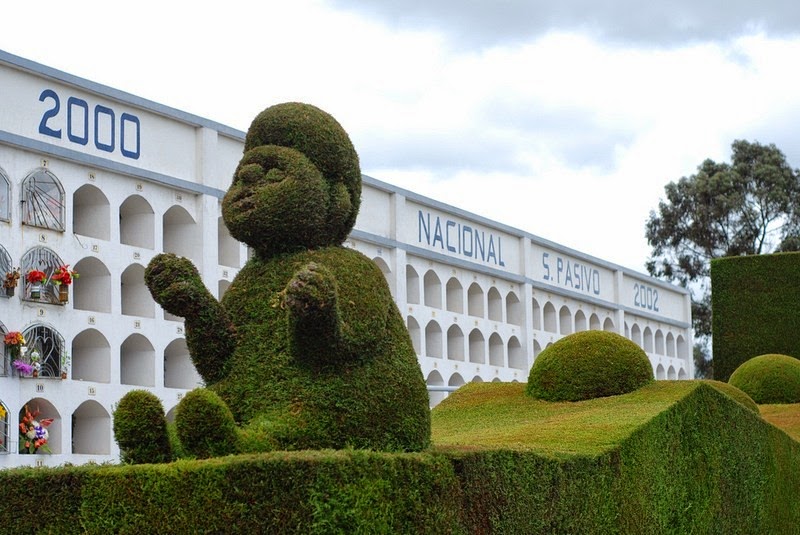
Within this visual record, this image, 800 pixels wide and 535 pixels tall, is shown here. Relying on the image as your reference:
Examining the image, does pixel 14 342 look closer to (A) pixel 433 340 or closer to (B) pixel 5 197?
(B) pixel 5 197

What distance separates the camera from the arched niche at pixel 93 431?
21.9 metres

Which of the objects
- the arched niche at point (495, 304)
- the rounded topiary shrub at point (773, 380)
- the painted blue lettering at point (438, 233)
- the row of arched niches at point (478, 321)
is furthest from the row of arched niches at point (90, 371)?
the arched niche at point (495, 304)

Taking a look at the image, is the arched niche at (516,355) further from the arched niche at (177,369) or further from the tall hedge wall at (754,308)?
the arched niche at (177,369)

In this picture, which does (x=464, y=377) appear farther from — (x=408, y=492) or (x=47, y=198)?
(x=408, y=492)

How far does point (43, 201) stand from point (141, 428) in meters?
Answer: 15.8

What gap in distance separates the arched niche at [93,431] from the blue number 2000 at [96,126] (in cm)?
499

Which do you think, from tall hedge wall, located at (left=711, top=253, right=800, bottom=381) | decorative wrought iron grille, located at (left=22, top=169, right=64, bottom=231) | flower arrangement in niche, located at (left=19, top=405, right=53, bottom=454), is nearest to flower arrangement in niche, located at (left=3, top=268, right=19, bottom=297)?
decorative wrought iron grille, located at (left=22, top=169, right=64, bottom=231)

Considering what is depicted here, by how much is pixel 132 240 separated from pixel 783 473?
14.0 metres

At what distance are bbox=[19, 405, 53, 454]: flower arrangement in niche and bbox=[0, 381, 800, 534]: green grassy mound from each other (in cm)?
927

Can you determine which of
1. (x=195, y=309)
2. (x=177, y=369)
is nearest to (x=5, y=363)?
(x=177, y=369)

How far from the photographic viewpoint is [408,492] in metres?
5.96

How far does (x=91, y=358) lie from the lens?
872 inches

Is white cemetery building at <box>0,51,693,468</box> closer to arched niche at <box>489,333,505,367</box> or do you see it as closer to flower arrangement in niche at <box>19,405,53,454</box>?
flower arrangement in niche at <box>19,405,53,454</box>

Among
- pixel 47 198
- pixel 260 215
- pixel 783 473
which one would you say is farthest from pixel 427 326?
pixel 260 215
